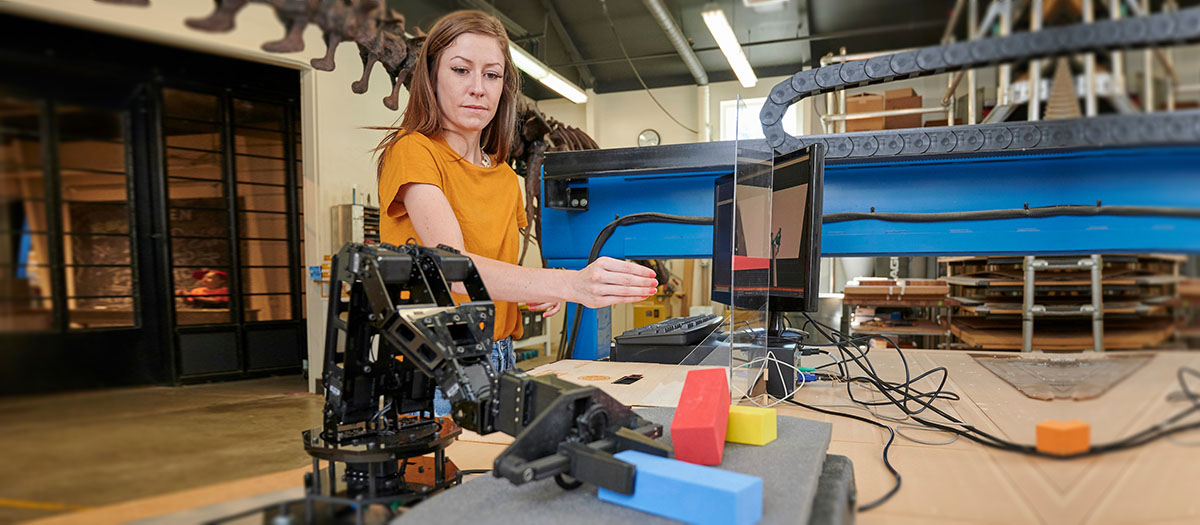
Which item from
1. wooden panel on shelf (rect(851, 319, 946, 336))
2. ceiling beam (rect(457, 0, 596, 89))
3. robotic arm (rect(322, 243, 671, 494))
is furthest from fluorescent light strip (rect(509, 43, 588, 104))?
wooden panel on shelf (rect(851, 319, 946, 336))

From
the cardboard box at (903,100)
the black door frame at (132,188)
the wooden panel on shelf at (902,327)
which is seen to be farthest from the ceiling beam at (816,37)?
the wooden panel on shelf at (902,327)

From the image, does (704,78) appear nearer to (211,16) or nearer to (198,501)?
(211,16)

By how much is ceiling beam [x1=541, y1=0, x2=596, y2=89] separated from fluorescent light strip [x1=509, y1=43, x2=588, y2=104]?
0.03 m

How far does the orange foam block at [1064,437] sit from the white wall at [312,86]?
60cm

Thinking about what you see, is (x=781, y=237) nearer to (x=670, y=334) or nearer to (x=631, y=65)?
(x=670, y=334)

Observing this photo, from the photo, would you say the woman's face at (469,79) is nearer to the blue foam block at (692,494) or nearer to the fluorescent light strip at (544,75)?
the fluorescent light strip at (544,75)

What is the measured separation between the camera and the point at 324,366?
518mm

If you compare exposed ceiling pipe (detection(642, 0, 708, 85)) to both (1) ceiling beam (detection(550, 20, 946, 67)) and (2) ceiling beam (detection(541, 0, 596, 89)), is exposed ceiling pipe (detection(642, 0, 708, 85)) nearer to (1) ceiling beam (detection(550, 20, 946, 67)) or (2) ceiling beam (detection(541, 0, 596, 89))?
(1) ceiling beam (detection(550, 20, 946, 67))

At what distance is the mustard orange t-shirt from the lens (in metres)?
0.77

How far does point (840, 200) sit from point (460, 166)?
855 mm

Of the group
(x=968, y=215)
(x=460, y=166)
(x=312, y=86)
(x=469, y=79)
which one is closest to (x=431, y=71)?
(x=469, y=79)

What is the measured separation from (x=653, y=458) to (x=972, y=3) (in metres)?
0.43

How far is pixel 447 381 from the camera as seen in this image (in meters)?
0.48

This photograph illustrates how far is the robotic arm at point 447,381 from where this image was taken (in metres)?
0.46
